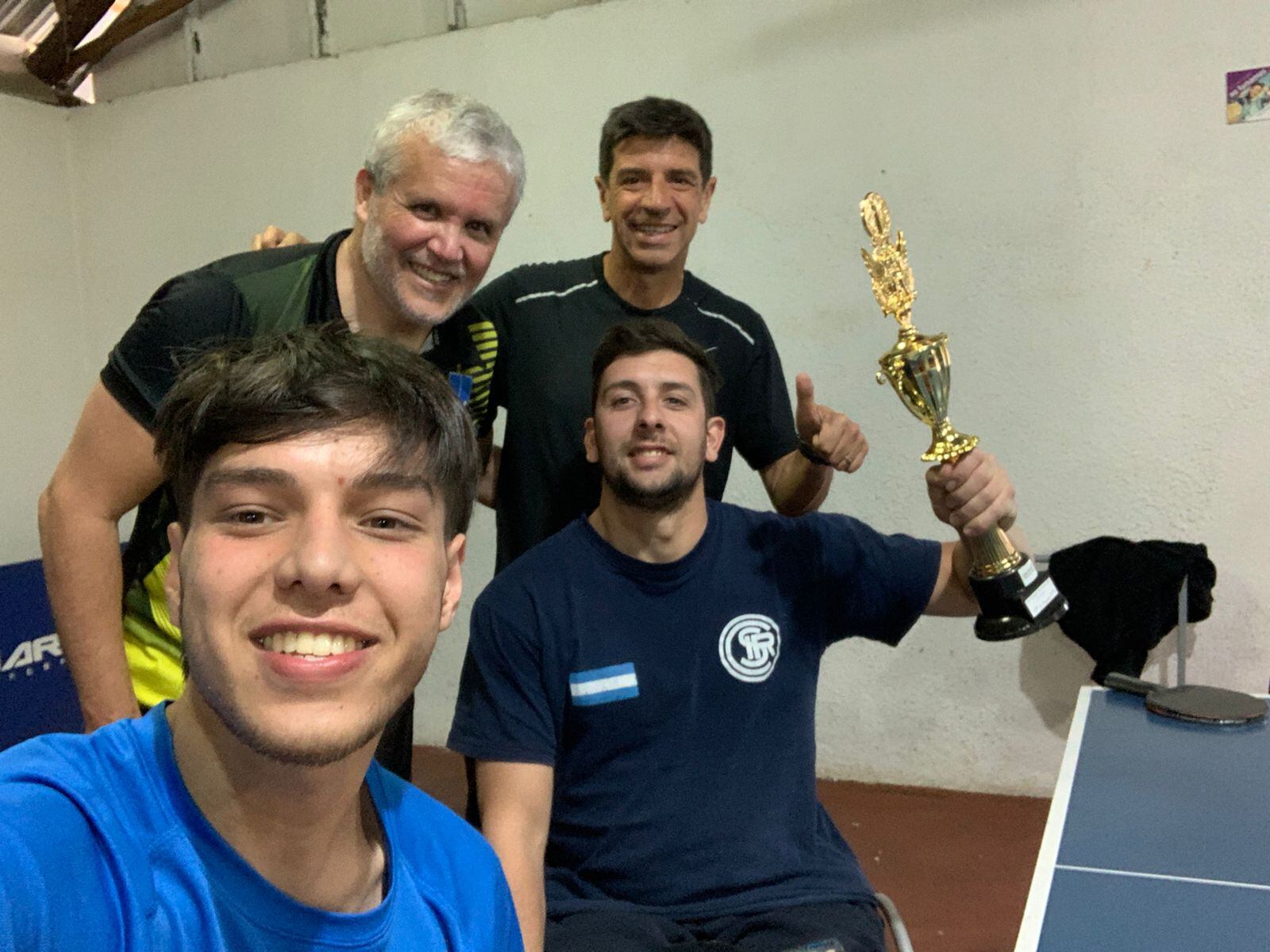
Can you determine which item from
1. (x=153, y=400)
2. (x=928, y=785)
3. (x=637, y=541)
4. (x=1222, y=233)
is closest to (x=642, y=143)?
(x=637, y=541)

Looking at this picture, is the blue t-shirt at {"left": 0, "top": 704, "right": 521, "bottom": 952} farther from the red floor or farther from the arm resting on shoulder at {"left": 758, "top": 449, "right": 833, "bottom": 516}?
the red floor

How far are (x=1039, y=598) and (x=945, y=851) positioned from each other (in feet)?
5.68

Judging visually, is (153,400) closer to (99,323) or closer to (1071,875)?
(1071,875)

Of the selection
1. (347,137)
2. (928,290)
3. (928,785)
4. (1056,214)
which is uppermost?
(347,137)

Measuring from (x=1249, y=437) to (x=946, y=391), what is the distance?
186 cm

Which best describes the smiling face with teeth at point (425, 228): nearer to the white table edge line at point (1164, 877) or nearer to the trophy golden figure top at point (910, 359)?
→ the trophy golden figure top at point (910, 359)

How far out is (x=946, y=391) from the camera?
1783 mm

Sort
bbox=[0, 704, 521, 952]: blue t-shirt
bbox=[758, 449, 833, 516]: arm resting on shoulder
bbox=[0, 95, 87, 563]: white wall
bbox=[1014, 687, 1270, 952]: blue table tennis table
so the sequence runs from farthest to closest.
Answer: bbox=[0, 95, 87, 563]: white wall → bbox=[758, 449, 833, 516]: arm resting on shoulder → bbox=[1014, 687, 1270, 952]: blue table tennis table → bbox=[0, 704, 521, 952]: blue t-shirt

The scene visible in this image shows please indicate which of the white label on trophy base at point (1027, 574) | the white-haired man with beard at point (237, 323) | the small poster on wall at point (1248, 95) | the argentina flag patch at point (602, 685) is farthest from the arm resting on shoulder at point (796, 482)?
the small poster on wall at point (1248, 95)

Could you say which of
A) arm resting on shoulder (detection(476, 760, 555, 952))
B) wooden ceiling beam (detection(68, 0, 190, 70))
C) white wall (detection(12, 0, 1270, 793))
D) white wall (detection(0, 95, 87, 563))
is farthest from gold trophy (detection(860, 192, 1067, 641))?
white wall (detection(0, 95, 87, 563))

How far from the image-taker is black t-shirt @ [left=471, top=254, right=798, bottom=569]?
2236 mm

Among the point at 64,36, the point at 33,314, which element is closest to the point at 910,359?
the point at 33,314

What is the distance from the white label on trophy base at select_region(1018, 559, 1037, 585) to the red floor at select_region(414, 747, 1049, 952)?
1.40 m

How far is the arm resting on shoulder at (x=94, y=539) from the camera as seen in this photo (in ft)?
4.84
